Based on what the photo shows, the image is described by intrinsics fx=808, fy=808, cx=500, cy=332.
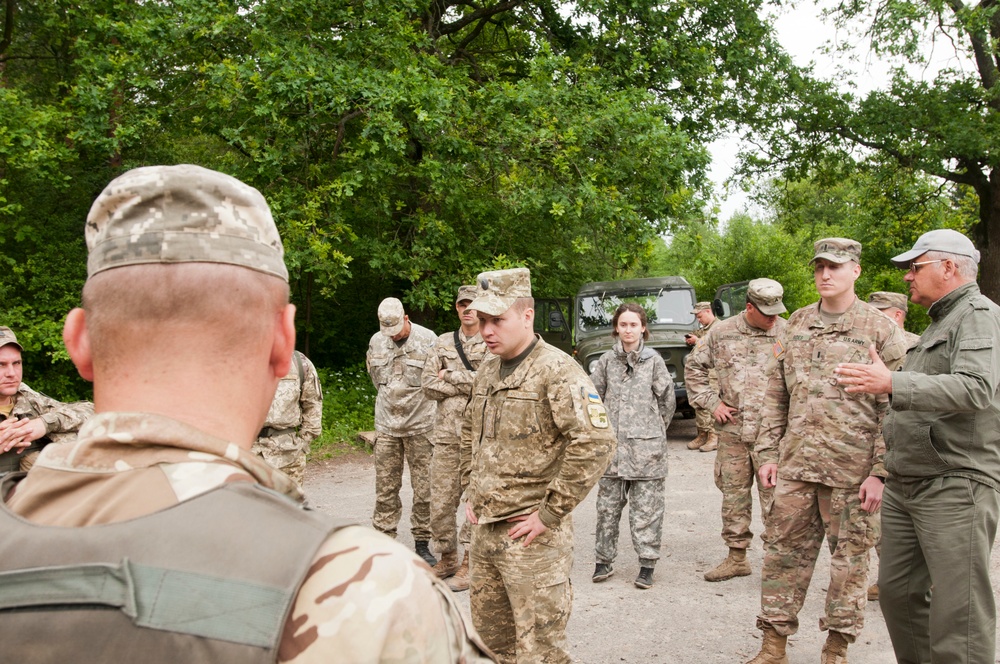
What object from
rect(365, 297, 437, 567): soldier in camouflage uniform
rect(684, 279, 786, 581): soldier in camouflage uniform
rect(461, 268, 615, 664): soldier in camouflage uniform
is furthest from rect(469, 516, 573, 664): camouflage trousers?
rect(365, 297, 437, 567): soldier in camouflage uniform

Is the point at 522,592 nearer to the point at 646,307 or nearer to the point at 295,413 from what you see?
the point at 295,413

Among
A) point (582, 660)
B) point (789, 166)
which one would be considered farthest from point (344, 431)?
point (789, 166)

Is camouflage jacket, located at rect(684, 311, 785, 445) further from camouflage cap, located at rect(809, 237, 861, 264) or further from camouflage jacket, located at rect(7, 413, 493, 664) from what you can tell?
camouflage jacket, located at rect(7, 413, 493, 664)

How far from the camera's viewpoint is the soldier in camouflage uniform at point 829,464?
4.18m

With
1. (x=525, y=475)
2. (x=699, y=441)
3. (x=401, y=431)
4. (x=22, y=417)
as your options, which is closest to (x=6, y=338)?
(x=22, y=417)

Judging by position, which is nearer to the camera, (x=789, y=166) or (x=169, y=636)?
(x=169, y=636)

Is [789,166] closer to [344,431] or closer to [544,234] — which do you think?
[544,234]

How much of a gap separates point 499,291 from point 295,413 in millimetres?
2403

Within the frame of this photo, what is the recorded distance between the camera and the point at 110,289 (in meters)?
1.13

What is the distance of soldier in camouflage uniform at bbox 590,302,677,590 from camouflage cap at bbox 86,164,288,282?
5.22 m

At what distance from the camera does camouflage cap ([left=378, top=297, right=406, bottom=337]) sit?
22.5ft

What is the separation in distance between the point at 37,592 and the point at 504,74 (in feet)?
46.9

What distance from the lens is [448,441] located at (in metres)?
6.39

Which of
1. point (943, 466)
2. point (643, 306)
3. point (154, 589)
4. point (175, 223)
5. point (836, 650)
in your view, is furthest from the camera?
point (643, 306)
